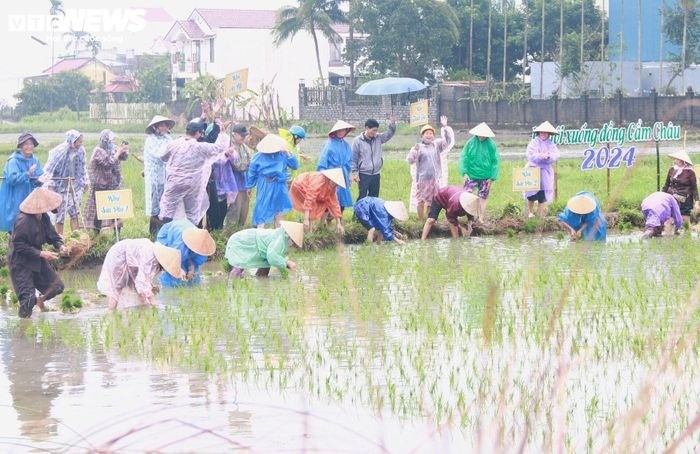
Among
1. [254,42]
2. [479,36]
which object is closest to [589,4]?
[479,36]

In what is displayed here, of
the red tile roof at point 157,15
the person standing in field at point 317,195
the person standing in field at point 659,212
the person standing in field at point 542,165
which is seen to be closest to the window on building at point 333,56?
the red tile roof at point 157,15

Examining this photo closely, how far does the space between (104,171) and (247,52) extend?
159 feet

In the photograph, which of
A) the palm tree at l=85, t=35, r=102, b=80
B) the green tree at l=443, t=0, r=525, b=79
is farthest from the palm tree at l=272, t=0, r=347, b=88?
the palm tree at l=85, t=35, r=102, b=80

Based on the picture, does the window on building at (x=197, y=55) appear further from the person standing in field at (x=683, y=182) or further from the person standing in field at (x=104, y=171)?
the person standing in field at (x=683, y=182)

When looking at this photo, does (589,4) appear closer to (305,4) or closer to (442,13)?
(442,13)

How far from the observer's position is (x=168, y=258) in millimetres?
9391

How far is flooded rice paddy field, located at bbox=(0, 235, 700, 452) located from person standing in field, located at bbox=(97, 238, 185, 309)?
186 millimetres

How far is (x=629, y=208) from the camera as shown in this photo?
15.5 m

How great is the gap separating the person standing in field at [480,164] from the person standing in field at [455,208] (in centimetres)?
56

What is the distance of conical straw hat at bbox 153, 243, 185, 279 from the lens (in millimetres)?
9359

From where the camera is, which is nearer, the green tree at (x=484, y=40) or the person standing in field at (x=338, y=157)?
the person standing in field at (x=338, y=157)

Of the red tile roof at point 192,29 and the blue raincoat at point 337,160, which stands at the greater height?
the red tile roof at point 192,29

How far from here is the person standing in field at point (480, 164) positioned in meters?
14.5

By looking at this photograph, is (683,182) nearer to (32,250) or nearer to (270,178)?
(270,178)
